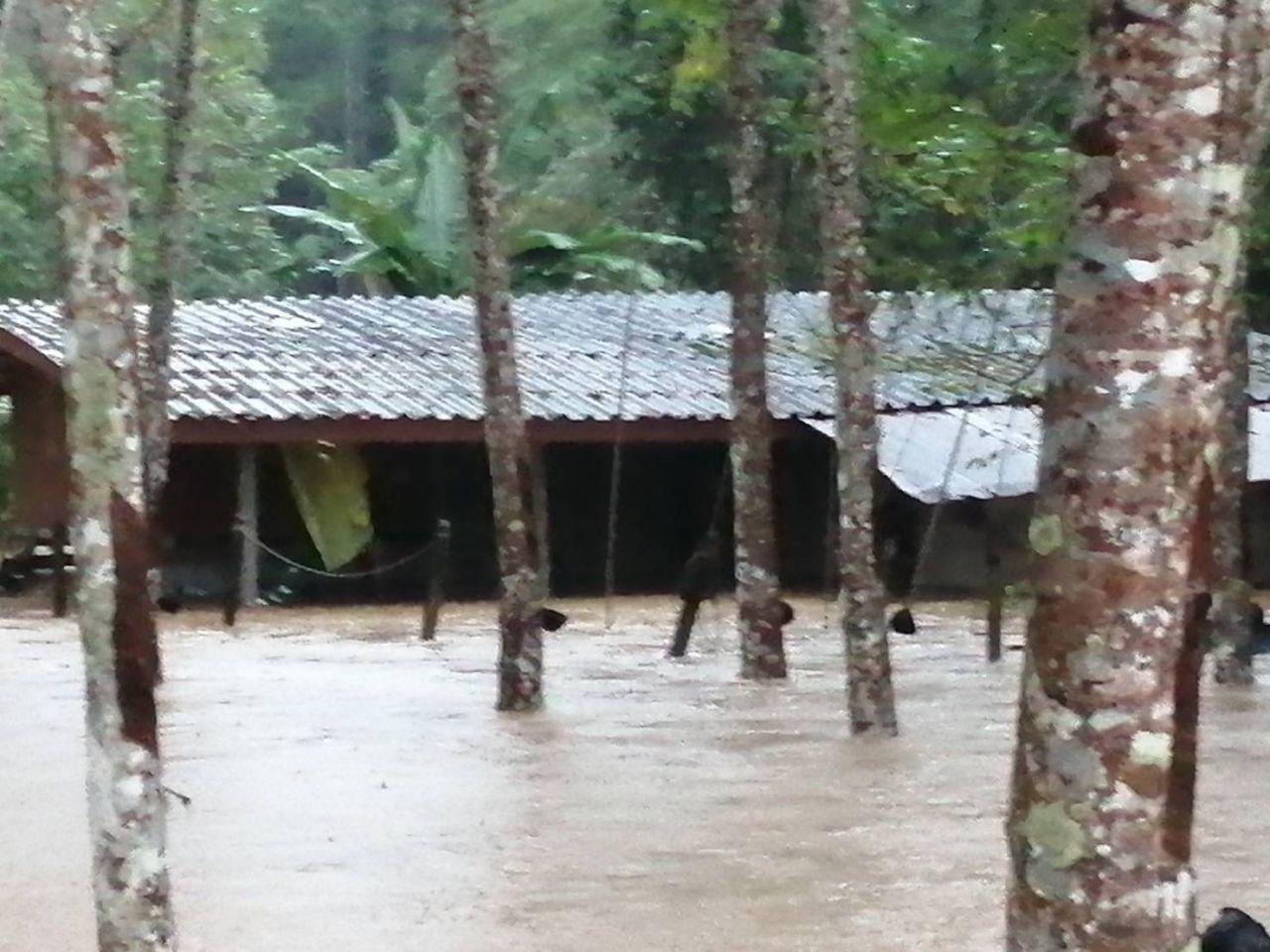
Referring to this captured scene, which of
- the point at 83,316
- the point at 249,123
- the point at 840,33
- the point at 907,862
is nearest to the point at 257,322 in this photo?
the point at 249,123

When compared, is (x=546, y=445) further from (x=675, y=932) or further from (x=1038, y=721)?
(x=1038, y=721)

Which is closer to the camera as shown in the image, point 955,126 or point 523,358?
point 955,126

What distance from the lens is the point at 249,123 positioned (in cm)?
3078

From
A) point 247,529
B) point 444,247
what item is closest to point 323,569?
point 247,529

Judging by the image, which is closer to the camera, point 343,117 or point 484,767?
point 484,767

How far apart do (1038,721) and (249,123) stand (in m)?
28.0

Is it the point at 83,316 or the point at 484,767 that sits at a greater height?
the point at 83,316

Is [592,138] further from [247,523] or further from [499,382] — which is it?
[499,382]

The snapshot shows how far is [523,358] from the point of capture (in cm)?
2239

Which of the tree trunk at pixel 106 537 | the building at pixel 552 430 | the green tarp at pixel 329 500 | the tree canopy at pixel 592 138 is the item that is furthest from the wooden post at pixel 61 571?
the tree trunk at pixel 106 537

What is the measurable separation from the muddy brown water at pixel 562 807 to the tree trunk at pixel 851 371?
42 cm

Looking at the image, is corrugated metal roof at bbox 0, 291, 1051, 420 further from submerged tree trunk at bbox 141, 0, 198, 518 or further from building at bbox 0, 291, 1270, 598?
submerged tree trunk at bbox 141, 0, 198, 518

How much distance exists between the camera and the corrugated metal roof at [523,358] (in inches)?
802

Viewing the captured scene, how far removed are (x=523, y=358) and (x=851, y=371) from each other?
1114cm
